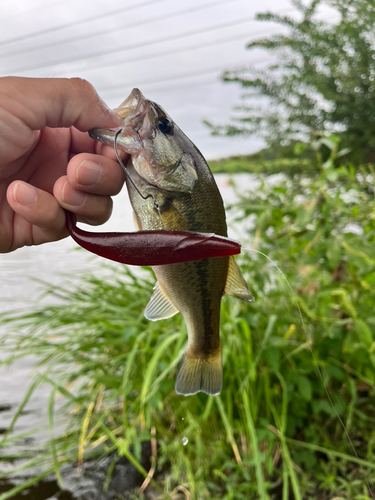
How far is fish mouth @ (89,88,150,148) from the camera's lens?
607 mm

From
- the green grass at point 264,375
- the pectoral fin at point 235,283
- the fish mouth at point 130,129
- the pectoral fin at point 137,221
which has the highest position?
the fish mouth at point 130,129

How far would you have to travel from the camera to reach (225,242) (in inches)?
16.6

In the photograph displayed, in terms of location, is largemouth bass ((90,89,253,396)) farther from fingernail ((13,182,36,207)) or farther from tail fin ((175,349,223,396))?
fingernail ((13,182,36,207))

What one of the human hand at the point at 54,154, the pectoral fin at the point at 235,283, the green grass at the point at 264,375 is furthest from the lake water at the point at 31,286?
the pectoral fin at the point at 235,283

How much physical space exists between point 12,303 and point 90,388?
0.51 metres

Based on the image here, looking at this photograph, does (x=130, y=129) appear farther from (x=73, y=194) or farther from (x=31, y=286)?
(x=31, y=286)

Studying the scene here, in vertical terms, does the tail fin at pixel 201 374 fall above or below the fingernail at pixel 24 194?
below

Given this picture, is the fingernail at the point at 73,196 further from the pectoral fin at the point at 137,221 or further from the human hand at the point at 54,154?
the pectoral fin at the point at 137,221

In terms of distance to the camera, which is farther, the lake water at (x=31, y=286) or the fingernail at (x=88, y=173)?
the lake water at (x=31, y=286)

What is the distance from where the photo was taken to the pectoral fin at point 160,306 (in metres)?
0.63

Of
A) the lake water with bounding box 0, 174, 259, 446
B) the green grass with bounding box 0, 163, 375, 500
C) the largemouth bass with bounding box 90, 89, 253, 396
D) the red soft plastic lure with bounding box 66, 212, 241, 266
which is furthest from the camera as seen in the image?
the lake water with bounding box 0, 174, 259, 446

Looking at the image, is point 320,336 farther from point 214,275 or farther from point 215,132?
point 215,132

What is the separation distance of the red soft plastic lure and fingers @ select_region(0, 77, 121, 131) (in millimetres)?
275

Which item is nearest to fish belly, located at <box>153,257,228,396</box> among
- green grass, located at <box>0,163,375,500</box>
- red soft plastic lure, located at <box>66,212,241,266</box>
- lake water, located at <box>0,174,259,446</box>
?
red soft plastic lure, located at <box>66,212,241,266</box>
